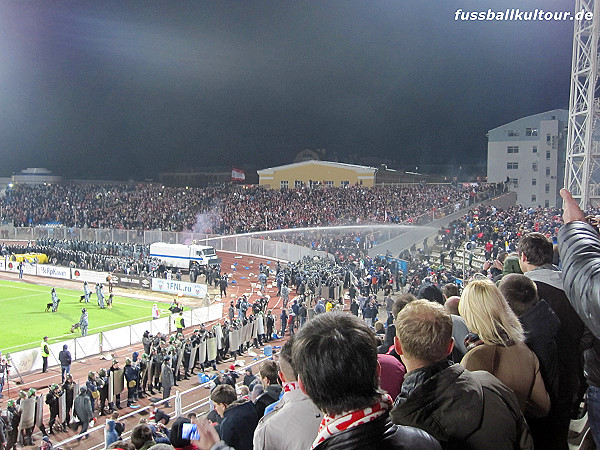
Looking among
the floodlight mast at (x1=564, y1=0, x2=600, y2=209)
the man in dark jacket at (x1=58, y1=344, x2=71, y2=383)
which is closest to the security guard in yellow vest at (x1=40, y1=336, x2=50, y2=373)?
the man in dark jacket at (x1=58, y1=344, x2=71, y2=383)

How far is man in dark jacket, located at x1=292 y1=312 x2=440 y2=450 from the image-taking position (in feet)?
5.77

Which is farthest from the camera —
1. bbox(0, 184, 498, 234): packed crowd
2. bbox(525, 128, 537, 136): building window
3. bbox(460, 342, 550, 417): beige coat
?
bbox(525, 128, 537, 136): building window

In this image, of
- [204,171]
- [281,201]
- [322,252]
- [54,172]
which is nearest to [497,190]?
[322,252]

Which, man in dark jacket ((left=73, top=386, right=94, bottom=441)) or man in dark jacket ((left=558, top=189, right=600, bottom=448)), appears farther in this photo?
man in dark jacket ((left=73, top=386, right=94, bottom=441))

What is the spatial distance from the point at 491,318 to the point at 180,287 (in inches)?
1063

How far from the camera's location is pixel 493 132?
47.5m

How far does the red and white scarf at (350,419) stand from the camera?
179 cm

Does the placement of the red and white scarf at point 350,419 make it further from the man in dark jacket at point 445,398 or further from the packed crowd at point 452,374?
the man in dark jacket at point 445,398

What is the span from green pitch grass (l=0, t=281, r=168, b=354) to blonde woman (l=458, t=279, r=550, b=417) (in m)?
19.9

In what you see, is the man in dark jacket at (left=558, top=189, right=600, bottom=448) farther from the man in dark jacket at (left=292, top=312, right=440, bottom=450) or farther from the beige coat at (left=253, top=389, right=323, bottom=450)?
the beige coat at (left=253, top=389, right=323, bottom=450)

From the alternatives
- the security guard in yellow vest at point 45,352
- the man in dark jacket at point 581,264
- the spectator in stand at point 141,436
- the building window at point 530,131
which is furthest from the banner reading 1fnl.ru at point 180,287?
the building window at point 530,131

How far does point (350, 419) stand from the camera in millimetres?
1809

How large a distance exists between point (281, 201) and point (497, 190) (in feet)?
71.7

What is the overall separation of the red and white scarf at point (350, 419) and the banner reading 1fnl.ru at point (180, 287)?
26376mm
